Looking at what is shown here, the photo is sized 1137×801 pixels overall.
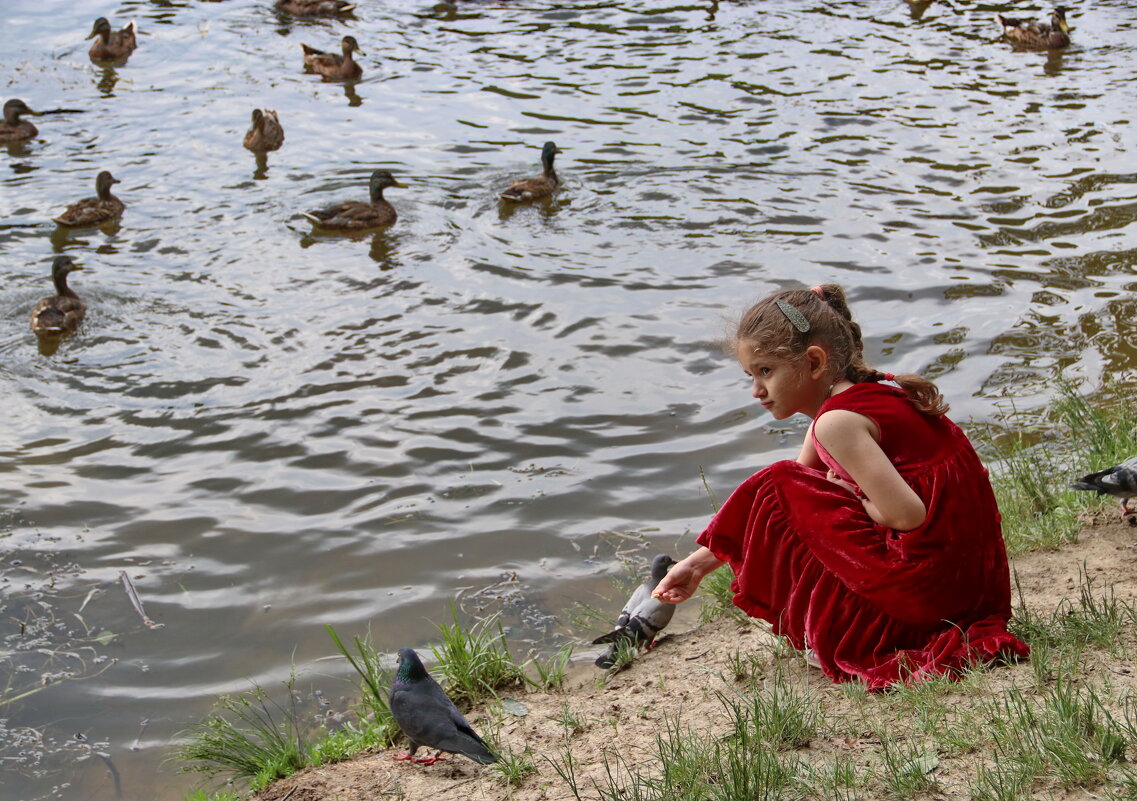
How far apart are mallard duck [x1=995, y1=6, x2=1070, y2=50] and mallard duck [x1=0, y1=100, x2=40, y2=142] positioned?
542 inches

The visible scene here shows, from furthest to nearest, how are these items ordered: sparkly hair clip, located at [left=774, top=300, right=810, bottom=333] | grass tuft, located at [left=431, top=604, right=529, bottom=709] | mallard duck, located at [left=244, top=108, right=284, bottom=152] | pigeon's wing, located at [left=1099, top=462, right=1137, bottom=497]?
mallard duck, located at [left=244, top=108, right=284, bottom=152] < pigeon's wing, located at [left=1099, top=462, right=1137, bottom=497] < grass tuft, located at [left=431, top=604, right=529, bottom=709] < sparkly hair clip, located at [left=774, top=300, right=810, bottom=333]

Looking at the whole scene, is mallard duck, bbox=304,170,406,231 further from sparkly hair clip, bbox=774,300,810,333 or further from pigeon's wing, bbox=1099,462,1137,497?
pigeon's wing, bbox=1099,462,1137,497

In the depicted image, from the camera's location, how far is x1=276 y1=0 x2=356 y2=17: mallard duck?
19078 millimetres

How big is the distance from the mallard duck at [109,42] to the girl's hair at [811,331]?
15312mm

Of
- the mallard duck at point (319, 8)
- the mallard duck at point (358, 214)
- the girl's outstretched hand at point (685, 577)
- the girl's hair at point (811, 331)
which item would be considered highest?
the mallard duck at point (319, 8)

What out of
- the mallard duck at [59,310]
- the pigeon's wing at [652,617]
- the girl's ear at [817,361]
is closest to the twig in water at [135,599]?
the pigeon's wing at [652,617]

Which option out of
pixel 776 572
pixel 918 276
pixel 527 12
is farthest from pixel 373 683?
pixel 527 12

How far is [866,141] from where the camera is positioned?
12.8m

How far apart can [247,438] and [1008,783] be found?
594 centimetres

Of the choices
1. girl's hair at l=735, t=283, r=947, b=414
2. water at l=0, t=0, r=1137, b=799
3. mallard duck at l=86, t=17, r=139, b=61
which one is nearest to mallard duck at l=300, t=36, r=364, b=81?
water at l=0, t=0, r=1137, b=799

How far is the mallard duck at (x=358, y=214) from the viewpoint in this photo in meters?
11.2

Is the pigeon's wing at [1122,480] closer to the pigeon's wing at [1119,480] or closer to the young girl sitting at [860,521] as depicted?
the pigeon's wing at [1119,480]

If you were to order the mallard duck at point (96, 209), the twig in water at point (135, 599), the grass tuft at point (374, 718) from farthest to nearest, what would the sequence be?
the mallard duck at point (96, 209), the twig in water at point (135, 599), the grass tuft at point (374, 718)

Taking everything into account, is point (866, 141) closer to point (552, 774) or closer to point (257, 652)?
point (257, 652)
